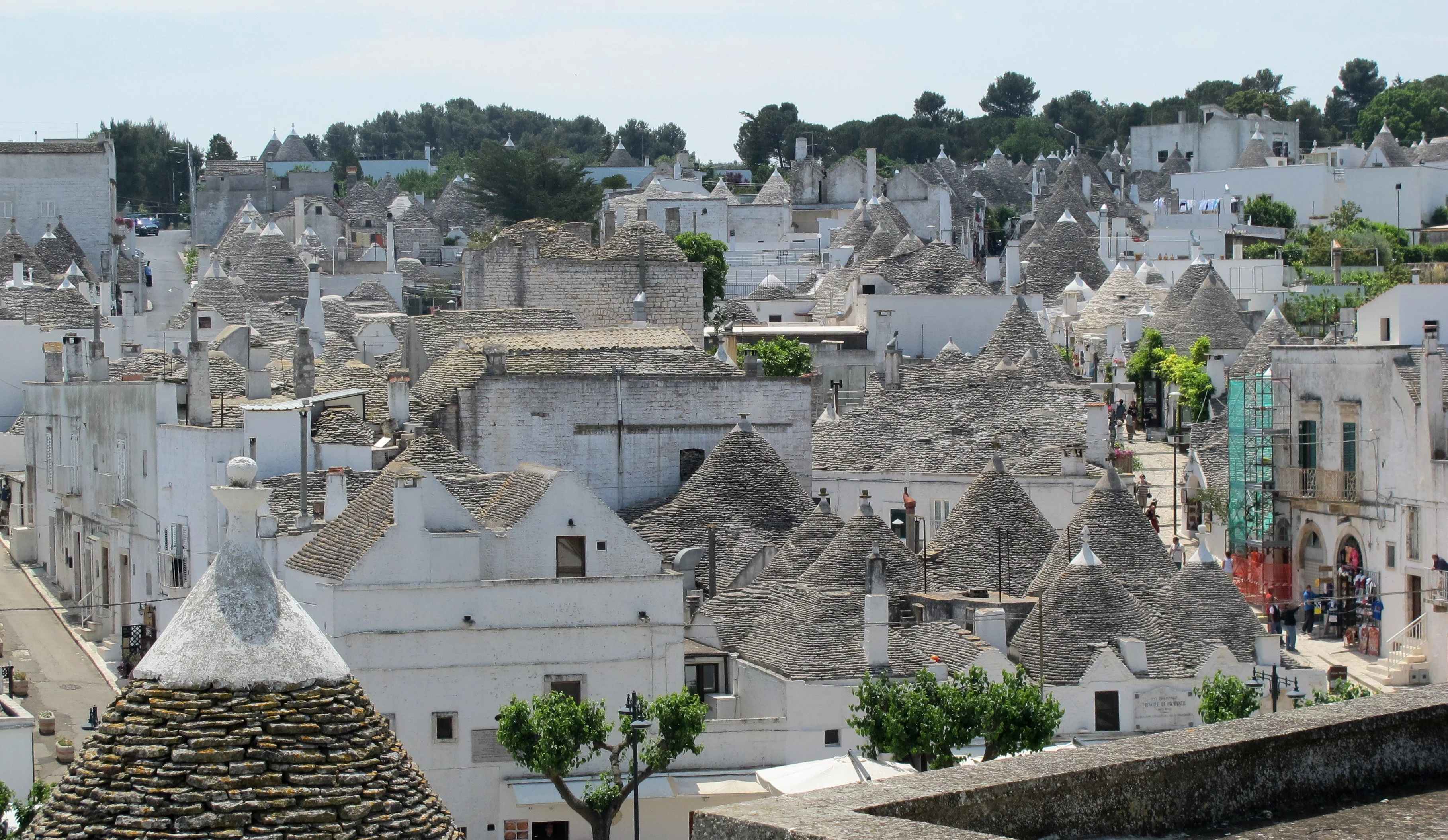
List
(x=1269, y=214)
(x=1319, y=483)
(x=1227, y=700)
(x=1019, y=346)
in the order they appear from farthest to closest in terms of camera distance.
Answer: (x=1269, y=214)
(x=1019, y=346)
(x=1319, y=483)
(x=1227, y=700)

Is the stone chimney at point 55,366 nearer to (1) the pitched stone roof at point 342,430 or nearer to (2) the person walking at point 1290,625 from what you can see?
(1) the pitched stone roof at point 342,430

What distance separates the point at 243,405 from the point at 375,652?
34.6ft

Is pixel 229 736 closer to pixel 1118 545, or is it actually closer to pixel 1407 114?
pixel 1118 545

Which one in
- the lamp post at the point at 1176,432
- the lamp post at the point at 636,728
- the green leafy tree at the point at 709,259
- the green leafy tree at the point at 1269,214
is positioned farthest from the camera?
the green leafy tree at the point at 1269,214

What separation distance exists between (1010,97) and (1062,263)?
255ft

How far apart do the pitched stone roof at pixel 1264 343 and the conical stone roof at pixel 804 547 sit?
13.0 m

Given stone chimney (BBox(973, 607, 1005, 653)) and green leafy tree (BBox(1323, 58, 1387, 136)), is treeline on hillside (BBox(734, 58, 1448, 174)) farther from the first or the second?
stone chimney (BBox(973, 607, 1005, 653))

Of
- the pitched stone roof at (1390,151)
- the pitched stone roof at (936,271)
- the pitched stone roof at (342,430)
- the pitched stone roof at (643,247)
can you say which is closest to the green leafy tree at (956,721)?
the pitched stone roof at (342,430)

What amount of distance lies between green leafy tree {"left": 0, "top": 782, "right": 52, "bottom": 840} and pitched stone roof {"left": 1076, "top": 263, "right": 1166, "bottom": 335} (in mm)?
47596

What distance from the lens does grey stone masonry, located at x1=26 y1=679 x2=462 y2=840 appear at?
921 cm

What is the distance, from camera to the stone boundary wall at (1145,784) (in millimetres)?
6613

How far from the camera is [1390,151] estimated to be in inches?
3617

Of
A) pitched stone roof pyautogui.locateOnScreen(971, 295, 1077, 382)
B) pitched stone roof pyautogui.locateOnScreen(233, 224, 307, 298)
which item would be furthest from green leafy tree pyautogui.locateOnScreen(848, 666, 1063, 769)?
pitched stone roof pyautogui.locateOnScreen(233, 224, 307, 298)

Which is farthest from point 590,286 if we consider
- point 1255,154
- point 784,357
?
point 1255,154
